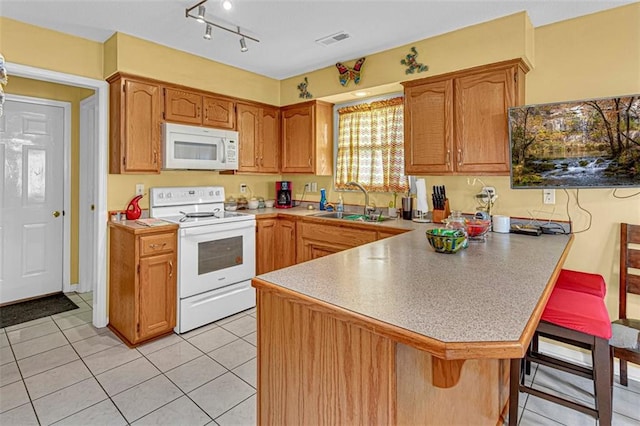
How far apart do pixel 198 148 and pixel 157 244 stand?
3.46 ft

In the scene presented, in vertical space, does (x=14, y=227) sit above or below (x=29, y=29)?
below

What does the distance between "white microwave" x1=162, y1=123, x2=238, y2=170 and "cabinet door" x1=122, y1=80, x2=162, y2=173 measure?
0.09 metres

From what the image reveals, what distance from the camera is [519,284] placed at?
136cm

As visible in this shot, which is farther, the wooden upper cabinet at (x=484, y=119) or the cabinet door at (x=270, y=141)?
the cabinet door at (x=270, y=141)

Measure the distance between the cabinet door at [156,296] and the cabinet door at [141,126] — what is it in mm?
837

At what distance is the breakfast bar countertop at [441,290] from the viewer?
0.93m

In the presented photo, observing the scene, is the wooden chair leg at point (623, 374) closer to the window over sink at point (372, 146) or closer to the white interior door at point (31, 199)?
the window over sink at point (372, 146)

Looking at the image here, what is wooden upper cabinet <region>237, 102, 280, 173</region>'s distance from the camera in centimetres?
388

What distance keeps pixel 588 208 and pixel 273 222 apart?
8.89 ft

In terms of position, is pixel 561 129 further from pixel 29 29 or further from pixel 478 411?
pixel 29 29

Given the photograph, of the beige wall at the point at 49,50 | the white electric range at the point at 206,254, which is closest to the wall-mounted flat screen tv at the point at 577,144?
the white electric range at the point at 206,254

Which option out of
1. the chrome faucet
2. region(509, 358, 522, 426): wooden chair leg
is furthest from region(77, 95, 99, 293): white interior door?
region(509, 358, 522, 426): wooden chair leg

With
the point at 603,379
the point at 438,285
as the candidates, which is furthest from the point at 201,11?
the point at 603,379

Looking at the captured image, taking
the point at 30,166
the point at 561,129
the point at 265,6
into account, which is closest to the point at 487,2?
the point at 561,129
